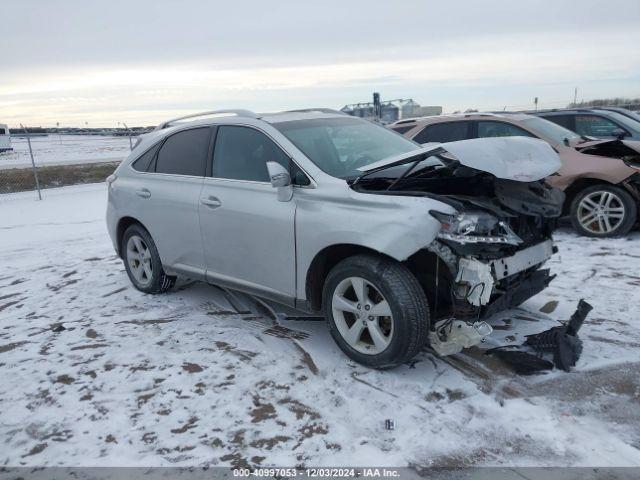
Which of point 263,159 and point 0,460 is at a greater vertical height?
point 263,159

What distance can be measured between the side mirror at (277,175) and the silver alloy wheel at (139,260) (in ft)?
7.23

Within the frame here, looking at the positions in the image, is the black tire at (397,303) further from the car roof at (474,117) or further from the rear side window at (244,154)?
the car roof at (474,117)

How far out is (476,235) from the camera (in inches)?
133

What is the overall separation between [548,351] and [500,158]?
1424 millimetres

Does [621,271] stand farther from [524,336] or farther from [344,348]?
[344,348]

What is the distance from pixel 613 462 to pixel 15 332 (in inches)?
187

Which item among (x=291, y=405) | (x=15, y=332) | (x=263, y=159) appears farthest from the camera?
(x=15, y=332)

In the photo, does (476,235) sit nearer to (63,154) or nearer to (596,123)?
(596,123)

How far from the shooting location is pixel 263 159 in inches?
171

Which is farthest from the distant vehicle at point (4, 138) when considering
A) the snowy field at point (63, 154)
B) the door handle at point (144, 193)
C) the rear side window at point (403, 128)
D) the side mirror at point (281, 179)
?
the side mirror at point (281, 179)

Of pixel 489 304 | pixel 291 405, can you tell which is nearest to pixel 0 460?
pixel 291 405

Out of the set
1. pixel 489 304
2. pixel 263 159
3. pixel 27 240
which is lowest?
pixel 27 240

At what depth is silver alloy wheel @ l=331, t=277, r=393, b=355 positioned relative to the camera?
3.58 m

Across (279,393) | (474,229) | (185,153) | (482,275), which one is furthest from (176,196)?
(482,275)
